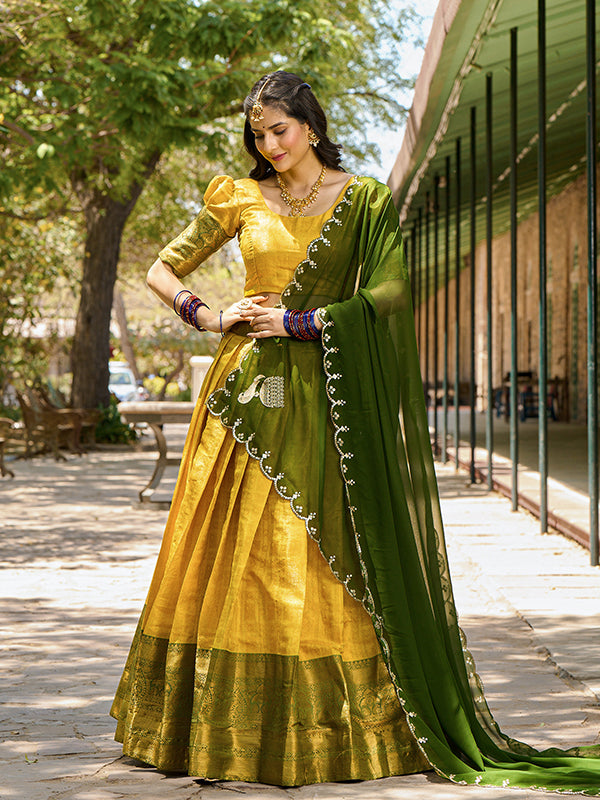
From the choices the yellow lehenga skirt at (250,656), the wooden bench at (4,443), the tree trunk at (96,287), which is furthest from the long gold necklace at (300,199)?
the tree trunk at (96,287)

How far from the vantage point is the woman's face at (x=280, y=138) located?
3.20m

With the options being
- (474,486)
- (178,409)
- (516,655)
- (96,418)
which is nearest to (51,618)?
(516,655)

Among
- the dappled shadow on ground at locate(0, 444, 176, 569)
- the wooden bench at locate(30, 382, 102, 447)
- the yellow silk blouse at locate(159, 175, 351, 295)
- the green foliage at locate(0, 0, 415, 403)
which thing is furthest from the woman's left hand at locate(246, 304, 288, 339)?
the wooden bench at locate(30, 382, 102, 447)

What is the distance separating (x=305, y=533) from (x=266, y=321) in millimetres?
575

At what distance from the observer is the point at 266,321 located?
3135 mm

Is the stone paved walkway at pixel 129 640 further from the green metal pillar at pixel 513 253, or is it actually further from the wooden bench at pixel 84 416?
the wooden bench at pixel 84 416

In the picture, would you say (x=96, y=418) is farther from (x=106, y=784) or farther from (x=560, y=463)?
(x=106, y=784)

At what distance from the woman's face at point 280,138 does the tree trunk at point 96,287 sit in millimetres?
14955

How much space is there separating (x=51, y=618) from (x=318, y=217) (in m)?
2.96

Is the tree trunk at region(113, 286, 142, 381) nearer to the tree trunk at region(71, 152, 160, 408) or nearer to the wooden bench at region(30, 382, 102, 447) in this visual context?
the tree trunk at region(71, 152, 160, 408)

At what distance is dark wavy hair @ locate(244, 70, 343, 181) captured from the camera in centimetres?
319

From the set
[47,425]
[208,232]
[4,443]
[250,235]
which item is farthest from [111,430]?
[250,235]

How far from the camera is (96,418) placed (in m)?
17.8

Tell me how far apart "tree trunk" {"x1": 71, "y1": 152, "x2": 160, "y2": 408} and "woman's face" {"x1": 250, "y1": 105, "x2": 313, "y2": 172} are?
1495 centimetres
